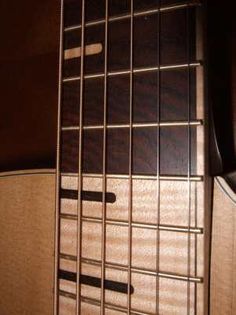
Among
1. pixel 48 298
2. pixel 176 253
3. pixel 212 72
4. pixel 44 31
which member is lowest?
pixel 48 298

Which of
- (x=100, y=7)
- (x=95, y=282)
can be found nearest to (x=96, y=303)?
(x=95, y=282)

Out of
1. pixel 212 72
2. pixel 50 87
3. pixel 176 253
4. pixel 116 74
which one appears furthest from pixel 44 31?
pixel 176 253

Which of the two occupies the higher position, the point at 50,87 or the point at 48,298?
the point at 50,87

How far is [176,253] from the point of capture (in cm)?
53

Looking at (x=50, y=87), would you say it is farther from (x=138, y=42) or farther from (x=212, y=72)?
(x=212, y=72)

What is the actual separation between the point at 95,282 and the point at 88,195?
0.14m

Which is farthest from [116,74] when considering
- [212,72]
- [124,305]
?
[124,305]

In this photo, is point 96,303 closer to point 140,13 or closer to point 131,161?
point 131,161

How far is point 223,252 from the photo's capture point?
52cm

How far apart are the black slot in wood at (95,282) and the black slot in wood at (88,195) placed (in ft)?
0.43

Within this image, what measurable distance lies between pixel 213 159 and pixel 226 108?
0.08 meters

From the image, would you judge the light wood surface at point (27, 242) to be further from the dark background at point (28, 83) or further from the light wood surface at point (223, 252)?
the light wood surface at point (223, 252)

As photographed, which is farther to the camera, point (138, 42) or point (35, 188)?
point (35, 188)

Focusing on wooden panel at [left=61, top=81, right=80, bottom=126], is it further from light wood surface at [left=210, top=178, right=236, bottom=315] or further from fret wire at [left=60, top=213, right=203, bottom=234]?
light wood surface at [left=210, top=178, right=236, bottom=315]
